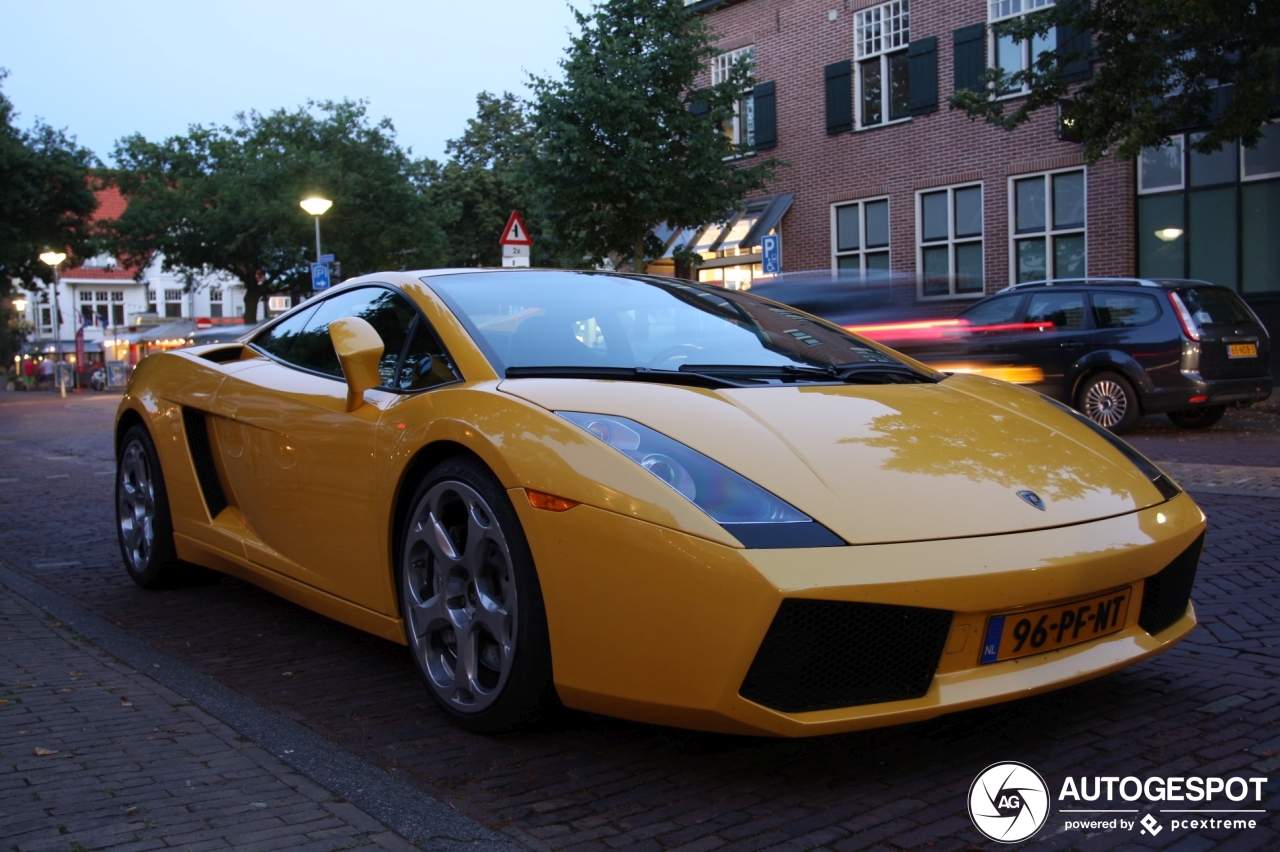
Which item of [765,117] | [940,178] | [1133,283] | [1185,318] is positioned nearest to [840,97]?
[765,117]

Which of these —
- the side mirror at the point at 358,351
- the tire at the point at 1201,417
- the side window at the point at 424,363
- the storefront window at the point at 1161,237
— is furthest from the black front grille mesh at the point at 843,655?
the storefront window at the point at 1161,237

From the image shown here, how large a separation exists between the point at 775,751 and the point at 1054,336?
434 inches

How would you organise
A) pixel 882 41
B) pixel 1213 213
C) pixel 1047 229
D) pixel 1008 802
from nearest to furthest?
pixel 1008 802
pixel 1213 213
pixel 1047 229
pixel 882 41

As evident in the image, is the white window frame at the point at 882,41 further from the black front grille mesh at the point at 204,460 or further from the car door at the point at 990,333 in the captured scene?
the black front grille mesh at the point at 204,460

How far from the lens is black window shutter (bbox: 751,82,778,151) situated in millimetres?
25734

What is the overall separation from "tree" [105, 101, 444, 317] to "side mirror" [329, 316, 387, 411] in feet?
127

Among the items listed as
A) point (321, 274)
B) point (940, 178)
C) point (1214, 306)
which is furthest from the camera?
point (321, 274)

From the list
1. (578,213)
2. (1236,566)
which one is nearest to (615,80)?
(578,213)

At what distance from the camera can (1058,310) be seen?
1311cm

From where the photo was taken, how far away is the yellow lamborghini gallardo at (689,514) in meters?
2.58

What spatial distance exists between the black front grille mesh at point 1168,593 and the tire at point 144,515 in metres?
3.74

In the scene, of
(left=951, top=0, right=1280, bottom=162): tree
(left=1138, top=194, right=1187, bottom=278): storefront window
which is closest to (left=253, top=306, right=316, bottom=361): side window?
(left=951, top=0, right=1280, bottom=162): tree

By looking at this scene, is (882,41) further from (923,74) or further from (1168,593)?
(1168,593)

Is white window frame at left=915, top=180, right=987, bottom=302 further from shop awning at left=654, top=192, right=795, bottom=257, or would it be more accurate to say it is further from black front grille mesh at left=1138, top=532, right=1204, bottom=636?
black front grille mesh at left=1138, top=532, right=1204, bottom=636
